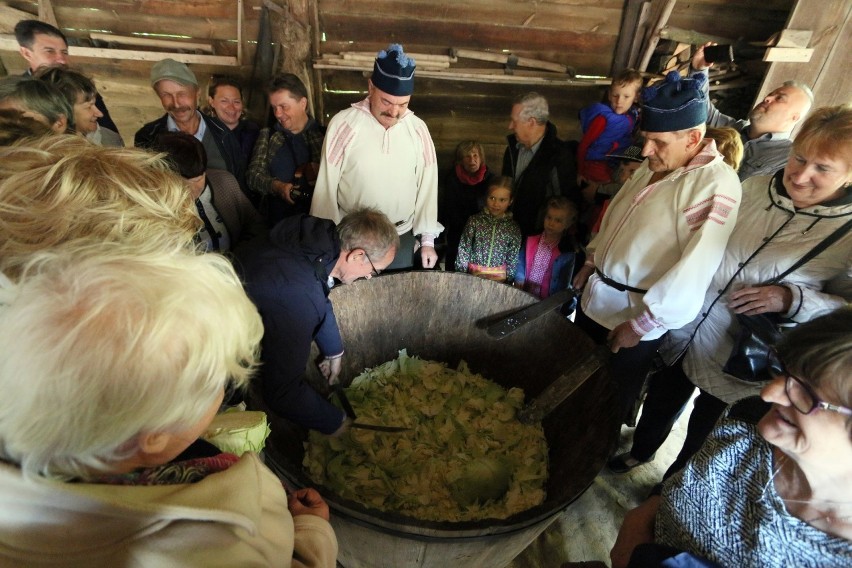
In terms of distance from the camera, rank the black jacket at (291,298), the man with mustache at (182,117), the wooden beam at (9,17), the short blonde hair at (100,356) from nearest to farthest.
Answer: the short blonde hair at (100,356) → the black jacket at (291,298) → the man with mustache at (182,117) → the wooden beam at (9,17)

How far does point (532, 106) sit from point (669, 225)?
1.72 metres

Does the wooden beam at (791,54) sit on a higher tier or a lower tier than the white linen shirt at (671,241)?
higher

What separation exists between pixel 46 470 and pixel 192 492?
0.73 ft

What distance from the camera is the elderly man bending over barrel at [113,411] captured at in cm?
64

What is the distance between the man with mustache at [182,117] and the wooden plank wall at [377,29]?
1.25 m

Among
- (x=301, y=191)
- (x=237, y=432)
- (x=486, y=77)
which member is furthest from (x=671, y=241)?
(x=486, y=77)

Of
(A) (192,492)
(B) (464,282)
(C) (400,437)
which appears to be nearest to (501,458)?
(C) (400,437)

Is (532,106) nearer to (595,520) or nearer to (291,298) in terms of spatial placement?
→ (291,298)

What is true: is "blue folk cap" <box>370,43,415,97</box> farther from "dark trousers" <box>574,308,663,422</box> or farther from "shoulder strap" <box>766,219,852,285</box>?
"shoulder strap" <box>766,219,852,285</box>

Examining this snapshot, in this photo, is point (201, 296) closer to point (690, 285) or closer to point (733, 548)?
point (733, 548)

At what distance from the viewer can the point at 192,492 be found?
736mm

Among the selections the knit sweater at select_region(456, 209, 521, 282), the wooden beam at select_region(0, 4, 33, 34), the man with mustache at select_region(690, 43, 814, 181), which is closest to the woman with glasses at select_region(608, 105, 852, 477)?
the man with mustache at select_region(690, 43, 814, 181)

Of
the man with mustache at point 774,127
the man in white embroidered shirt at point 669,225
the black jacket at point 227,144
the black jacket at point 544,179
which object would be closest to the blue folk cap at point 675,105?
the man in white embroidered shirt at point 669,225

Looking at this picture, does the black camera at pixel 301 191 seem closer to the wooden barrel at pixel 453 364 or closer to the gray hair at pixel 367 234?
the wooden barrel at pixel 453 364
